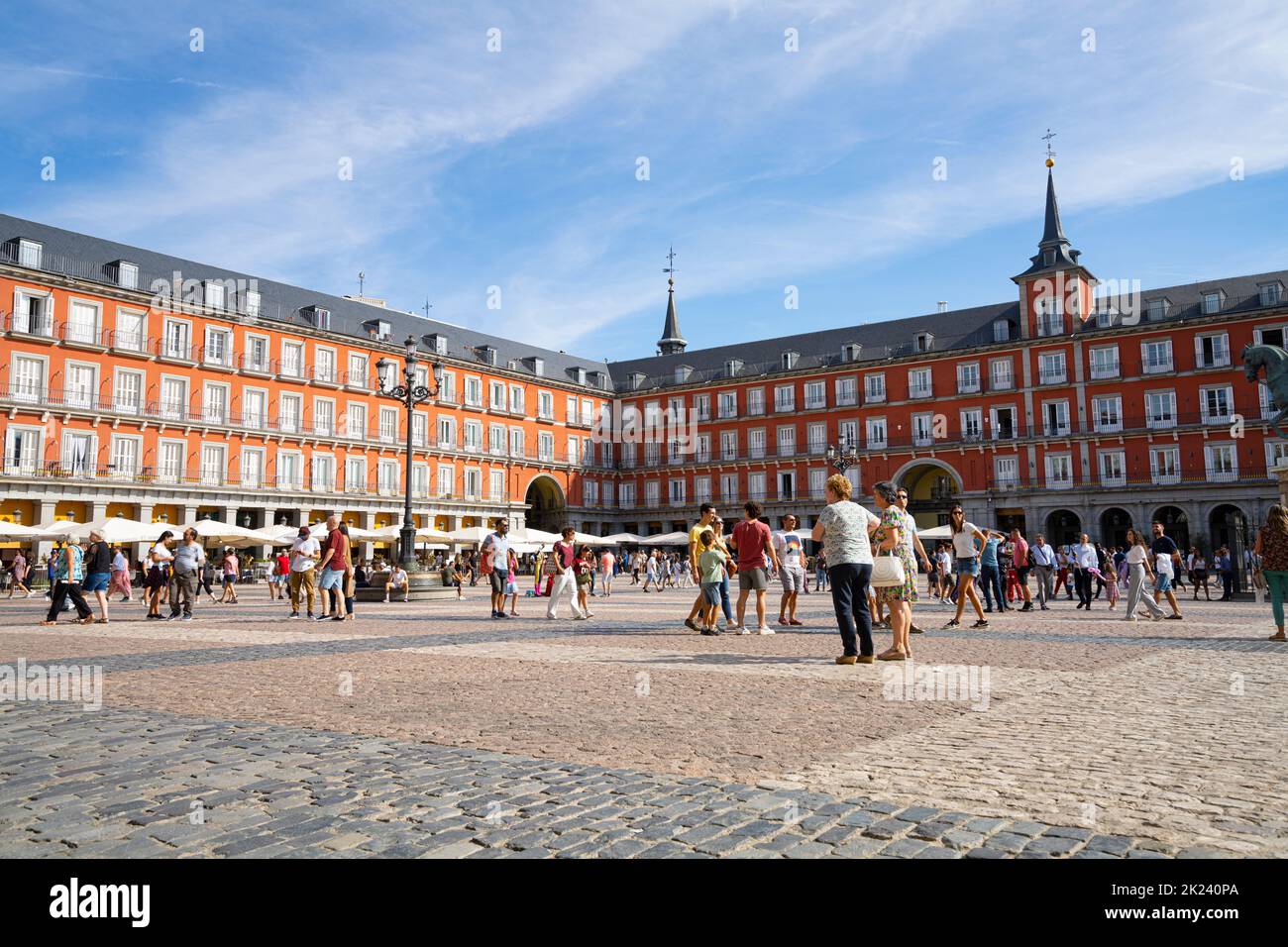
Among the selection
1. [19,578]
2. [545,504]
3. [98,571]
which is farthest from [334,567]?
[545,504]

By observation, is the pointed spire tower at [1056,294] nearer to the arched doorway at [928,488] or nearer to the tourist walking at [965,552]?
the arched doorway at [928,488]

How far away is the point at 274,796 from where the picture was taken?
353cm

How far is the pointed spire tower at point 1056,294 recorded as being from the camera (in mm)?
47000

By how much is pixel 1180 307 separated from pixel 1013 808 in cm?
5036

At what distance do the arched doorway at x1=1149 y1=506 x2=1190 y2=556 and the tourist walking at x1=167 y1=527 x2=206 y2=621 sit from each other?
1669 inches

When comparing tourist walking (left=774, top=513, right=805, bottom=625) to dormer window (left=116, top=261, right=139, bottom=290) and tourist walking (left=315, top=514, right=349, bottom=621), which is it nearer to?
tourist walking (left=315, top=514, right=349, bottom=621)

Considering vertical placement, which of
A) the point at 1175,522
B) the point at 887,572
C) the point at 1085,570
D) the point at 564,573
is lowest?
the point at 1085,570

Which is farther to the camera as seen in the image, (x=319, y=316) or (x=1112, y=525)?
(x=319, y=316)

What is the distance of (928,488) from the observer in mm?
53406

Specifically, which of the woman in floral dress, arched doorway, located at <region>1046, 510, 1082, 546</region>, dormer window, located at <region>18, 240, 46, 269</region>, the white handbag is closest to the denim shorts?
the woman in floral dress

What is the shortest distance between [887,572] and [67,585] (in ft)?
41.3

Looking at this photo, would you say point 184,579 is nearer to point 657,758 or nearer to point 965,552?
point 965,552
